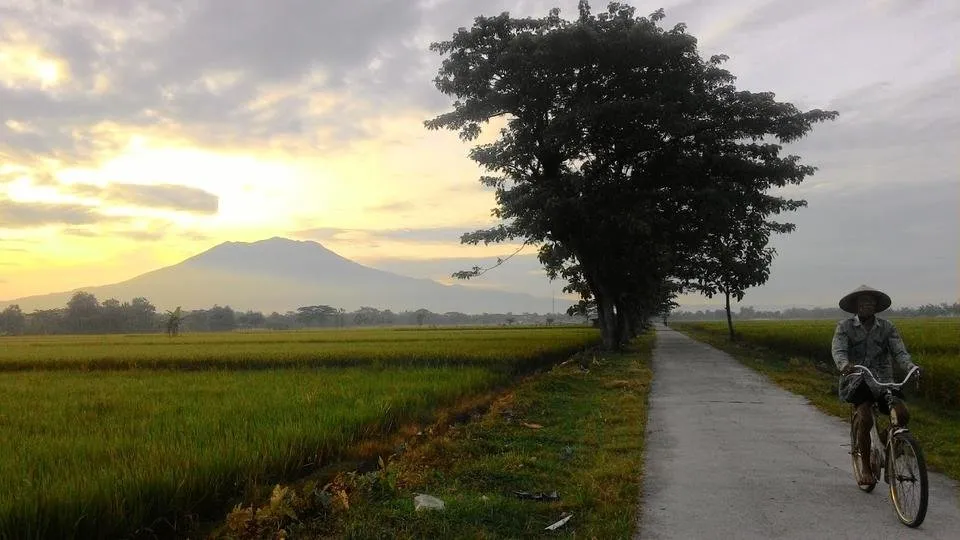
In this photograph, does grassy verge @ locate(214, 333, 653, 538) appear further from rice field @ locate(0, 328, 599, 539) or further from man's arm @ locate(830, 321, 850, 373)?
man's arm @ locate(830, 321, 850, 373)

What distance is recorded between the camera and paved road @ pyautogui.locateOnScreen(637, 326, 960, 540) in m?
4.58

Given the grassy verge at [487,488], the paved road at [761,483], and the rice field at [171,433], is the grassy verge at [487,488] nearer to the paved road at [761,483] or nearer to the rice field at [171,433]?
the paved road at [761,483]

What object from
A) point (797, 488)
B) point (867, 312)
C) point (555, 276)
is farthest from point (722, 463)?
point (555, 276)

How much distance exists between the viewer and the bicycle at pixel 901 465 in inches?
176

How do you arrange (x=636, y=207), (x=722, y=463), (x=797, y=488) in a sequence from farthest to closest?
(x=636, y=207) < (x=722, y=463) < (x=797, y=488)

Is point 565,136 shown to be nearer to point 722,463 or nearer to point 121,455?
point 722,463

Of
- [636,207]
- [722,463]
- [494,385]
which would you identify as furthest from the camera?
[636,207]

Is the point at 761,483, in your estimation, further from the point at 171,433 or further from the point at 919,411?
the point at 919,411

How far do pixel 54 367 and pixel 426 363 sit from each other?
10.6 metres

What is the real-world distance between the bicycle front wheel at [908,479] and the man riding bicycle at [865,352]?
462mm

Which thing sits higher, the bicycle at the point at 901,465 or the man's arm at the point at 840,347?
the man's arm at the point at 840,347

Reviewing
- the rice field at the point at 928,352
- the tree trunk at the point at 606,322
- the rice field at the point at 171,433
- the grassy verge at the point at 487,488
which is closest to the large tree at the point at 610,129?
the tree trunk at the point at 606,322

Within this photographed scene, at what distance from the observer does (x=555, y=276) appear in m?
31.2

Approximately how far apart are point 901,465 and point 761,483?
1252 millimetres
